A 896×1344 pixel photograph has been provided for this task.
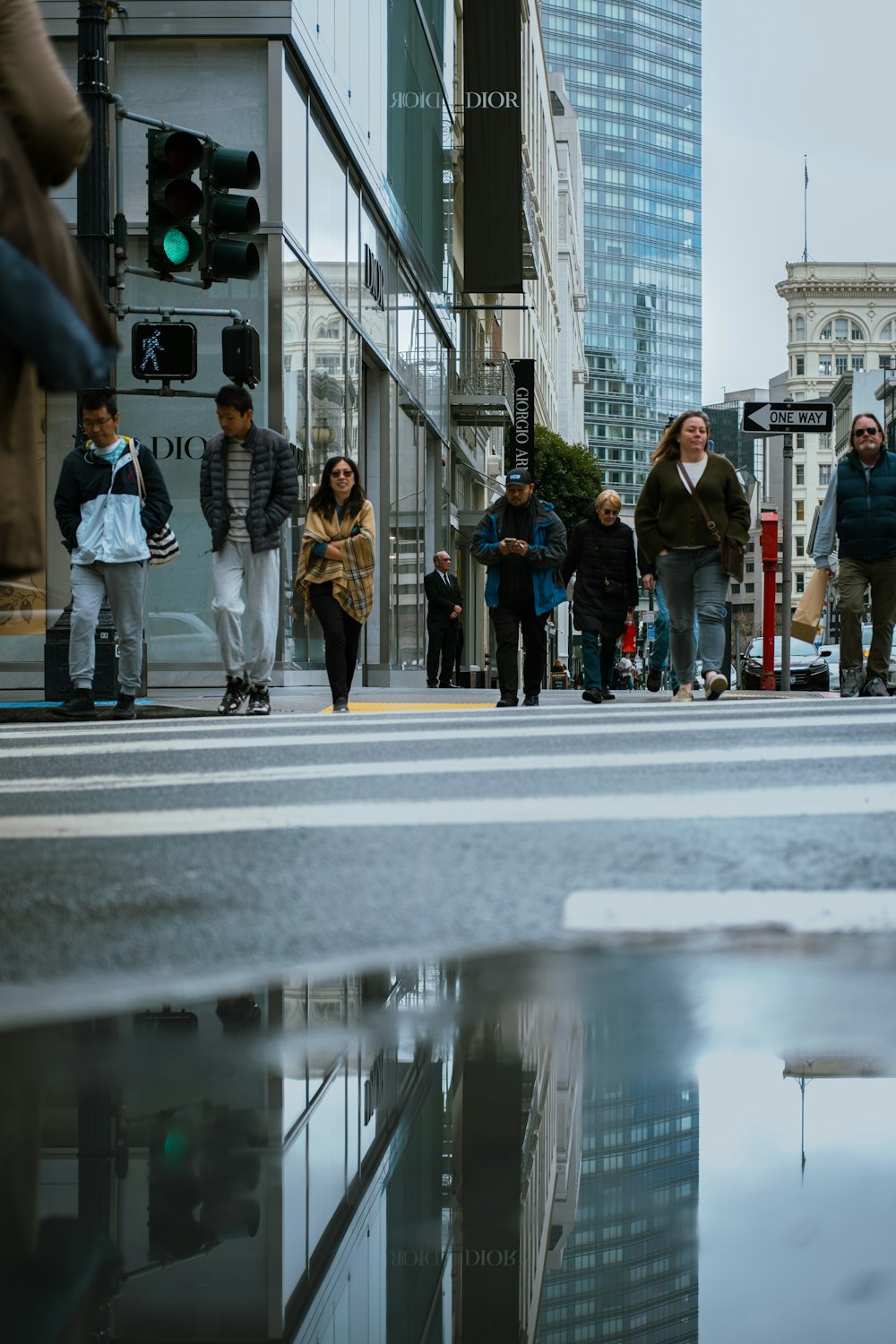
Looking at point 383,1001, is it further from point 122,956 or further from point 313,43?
point 313,43

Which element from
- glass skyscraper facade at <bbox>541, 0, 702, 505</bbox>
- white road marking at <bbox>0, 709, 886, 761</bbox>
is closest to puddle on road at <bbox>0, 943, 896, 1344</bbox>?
white road marking at <bbox>0, 709, 886, 761</bbox>

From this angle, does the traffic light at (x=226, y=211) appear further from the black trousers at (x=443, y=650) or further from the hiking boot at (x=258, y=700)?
the black trousers at (x=443, y=650)

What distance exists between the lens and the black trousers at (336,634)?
1122 centimetres

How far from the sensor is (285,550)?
1712 centimetres

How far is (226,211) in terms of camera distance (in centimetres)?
1029

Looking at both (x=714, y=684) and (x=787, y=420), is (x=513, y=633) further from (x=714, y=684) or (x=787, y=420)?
(x=787, y=420)

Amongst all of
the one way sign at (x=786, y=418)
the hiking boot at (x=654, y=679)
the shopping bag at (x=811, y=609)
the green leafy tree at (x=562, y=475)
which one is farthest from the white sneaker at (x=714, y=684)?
the green leafy tree at (x=562, y=475)

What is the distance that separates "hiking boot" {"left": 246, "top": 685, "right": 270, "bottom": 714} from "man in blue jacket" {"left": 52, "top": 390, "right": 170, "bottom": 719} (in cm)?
72

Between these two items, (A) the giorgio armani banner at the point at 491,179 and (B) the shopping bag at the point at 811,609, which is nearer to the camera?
(B) the shopping bag at the point at 811,609

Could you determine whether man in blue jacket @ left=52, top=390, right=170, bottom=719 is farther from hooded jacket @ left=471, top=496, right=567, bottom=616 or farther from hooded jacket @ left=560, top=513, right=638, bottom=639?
hooded jacket @ left=560, top=513, right=638, bottom=639

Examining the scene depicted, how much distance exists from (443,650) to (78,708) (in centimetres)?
1397

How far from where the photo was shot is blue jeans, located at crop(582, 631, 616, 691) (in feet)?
48.2

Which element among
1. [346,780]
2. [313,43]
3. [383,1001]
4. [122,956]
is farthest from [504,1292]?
[313,43]

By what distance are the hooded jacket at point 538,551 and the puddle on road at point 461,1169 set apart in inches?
402
